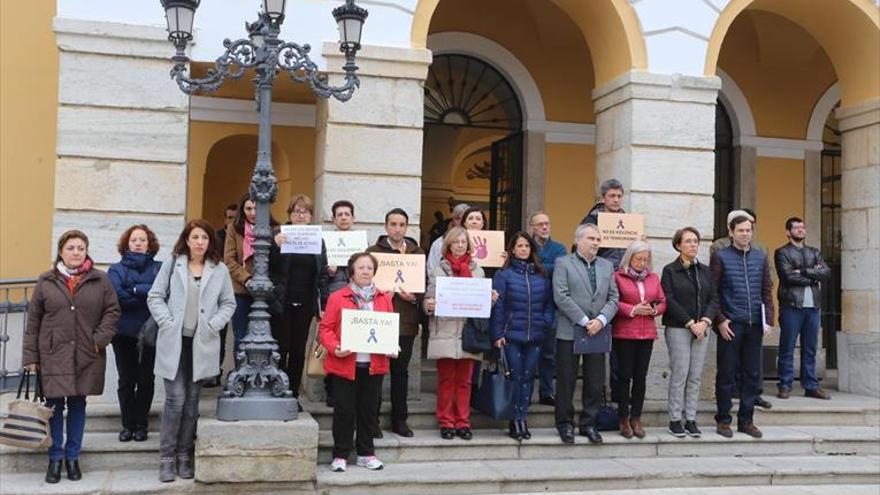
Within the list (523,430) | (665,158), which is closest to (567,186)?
(665,158)

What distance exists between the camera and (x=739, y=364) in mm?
9008

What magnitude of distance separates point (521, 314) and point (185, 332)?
2.94 m

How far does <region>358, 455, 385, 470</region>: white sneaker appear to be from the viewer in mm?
7543

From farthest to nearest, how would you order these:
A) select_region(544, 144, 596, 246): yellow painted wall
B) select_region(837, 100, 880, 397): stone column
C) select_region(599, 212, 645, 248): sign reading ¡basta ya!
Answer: select_region(544, 144, 596, 246): yellow painted wall
select_region(837, 100, 880, 397): stone column
select_region(599, 212, 645, 248): sign reading ¡basta ya!

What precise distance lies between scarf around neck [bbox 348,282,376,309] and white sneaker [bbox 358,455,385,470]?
131 cm

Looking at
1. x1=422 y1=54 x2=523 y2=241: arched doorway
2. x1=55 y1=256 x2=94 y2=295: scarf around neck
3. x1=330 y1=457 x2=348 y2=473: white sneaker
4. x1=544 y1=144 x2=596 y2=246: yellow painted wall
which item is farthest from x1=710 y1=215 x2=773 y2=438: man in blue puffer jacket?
x1=55 y1=256 x2=94 y2=295: scarf around neck

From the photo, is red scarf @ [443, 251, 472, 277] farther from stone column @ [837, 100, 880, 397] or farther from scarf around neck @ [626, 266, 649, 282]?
stone column @ [837, 100, 880, 397]

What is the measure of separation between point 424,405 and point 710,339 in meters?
3.55

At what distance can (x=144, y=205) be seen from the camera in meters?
8.67

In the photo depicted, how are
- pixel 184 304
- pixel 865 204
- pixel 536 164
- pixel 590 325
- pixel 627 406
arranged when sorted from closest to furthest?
pixel 184 304
pixel 590 325
pixel 627 406
pixel 865 204
pixel 536 164

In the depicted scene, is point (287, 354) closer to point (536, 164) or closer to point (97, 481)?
point (97, 481)

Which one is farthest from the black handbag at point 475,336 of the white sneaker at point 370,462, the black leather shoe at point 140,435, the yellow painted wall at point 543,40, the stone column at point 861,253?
the yellow painted wall at point 543,40

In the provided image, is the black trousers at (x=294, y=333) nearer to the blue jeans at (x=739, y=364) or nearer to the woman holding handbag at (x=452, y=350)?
the woman holding handbag at (x=452, y=350)

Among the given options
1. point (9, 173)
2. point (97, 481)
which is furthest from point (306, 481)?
point (9, 173)
